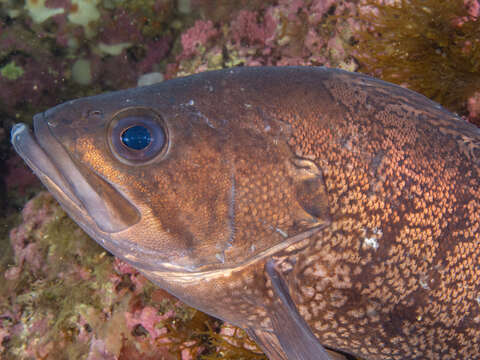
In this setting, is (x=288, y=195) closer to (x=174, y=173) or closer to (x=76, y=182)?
(x=174, y=173)

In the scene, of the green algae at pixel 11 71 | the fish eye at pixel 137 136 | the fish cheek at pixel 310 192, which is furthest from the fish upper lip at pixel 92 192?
the green algae at pixel 11 71

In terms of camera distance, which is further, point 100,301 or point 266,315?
point 100,301

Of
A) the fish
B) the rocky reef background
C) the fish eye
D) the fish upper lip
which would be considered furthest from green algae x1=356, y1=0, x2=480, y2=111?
the fish upper lip

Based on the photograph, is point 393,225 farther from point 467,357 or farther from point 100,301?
point 100,301

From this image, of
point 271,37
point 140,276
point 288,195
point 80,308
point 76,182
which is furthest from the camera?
point 271,37

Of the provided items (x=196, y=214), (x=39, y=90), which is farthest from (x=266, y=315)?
(x=39, y=90)

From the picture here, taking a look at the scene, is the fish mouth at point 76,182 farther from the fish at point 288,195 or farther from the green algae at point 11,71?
→ the green algae at point 11,71

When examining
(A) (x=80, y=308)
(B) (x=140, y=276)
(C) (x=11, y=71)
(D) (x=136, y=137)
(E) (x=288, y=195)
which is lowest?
(A) (x=80, y=308)

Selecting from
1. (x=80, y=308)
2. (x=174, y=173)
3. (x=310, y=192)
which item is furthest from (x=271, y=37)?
(x=80, y=308)
